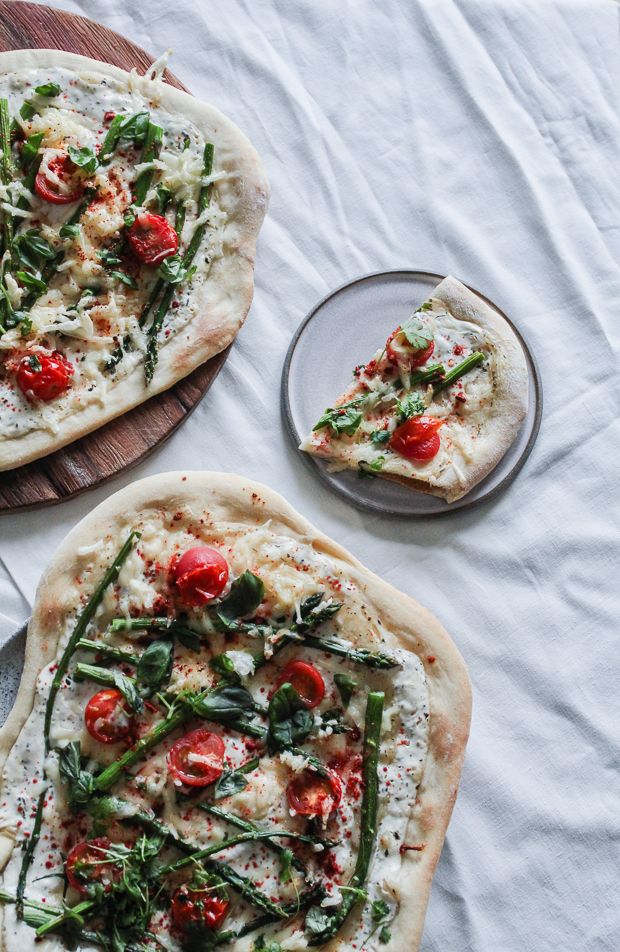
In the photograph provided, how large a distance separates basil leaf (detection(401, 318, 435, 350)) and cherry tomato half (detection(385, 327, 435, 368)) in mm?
30

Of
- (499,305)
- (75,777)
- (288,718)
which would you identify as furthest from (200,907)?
(499,305)

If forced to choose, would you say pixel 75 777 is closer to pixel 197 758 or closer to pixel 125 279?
pixel 197 758

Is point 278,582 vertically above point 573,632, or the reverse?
point 278,582

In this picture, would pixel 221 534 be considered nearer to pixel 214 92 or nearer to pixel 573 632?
pixel 573 632

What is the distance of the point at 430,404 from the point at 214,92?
2716 mm

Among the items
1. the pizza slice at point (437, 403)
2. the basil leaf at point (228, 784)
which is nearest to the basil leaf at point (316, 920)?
the basil leaf at point (228, 784)

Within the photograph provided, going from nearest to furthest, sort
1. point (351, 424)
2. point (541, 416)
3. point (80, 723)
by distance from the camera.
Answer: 1. point (80, 723)
2. point (351, 424)
3. point (541, 416)

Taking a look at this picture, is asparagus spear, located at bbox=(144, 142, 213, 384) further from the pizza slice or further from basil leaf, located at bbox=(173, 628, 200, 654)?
basil leaf, located at bbox=(173, 628, 200, 654)

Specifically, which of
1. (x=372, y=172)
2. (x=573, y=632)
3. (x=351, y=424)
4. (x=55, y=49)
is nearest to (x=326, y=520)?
(x=351, y=424)

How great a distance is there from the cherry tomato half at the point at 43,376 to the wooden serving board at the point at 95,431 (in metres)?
0.36

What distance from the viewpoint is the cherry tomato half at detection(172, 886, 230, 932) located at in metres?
4.33

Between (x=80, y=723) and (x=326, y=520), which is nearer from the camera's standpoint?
(x=80, y=723)

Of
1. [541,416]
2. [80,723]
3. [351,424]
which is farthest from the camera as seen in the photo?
[541,416]

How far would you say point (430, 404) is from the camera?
5285 millimetres
